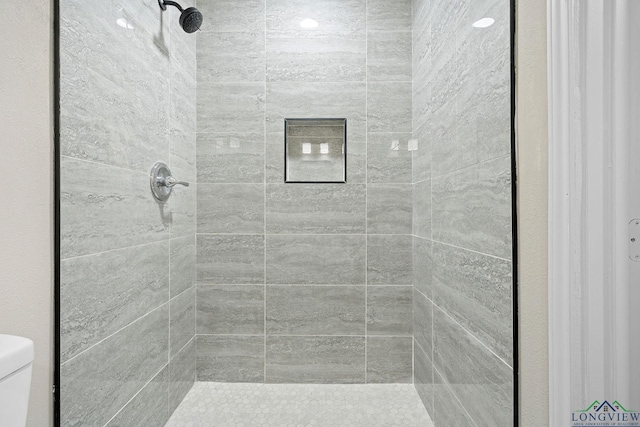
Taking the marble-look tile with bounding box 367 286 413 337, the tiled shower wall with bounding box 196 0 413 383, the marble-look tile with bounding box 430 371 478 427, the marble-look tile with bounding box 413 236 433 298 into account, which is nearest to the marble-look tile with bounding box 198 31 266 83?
the tiled shower wall with bounding box 196 0 413 383

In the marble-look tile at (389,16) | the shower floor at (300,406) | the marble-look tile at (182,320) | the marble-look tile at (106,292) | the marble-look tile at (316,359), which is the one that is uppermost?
the marble-look tile at (389,16)

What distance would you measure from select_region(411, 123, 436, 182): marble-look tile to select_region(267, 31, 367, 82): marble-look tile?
46cm

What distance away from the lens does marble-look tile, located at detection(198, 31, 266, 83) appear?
1898 millimetres

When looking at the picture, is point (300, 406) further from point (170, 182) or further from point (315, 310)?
point (170, 182)

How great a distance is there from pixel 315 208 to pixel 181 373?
1.08 meters

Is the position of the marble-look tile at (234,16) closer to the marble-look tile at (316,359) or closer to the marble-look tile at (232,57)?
the marble-look tile at (232,57)

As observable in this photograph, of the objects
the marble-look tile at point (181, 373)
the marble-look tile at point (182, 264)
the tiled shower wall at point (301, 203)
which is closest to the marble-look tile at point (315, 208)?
the tiled shower wall at point (301, 203)

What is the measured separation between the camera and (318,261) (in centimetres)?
192

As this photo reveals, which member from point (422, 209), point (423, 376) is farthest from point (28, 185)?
point (423, 376)

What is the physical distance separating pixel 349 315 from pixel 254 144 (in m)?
1.09

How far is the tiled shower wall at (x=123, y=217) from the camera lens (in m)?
1.00

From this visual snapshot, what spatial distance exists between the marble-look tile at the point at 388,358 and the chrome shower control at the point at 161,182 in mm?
1295
